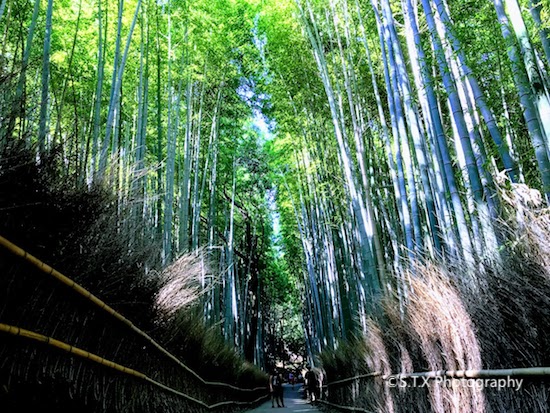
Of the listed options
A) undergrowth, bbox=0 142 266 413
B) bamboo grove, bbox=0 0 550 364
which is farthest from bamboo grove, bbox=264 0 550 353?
undergrowth, bbox=0 142 266 413

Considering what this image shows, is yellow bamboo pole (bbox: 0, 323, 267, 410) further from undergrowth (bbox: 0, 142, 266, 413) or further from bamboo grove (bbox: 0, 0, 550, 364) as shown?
bamboo grove (bbox: 0, 0, 550, 364)

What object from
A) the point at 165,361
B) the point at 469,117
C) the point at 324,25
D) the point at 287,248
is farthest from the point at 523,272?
the point at 287,248

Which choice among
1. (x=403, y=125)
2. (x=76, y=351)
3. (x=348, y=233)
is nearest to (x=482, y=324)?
(x=76, y=351)

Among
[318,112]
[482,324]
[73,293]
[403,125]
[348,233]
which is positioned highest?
[318,112]

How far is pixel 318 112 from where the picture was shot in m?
7.65

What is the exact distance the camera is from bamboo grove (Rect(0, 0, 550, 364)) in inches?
96.0

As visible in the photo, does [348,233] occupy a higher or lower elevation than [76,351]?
higher

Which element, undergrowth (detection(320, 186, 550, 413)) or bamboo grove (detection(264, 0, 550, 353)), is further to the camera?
bamboo grove (detection(264, 0, 550, 353))

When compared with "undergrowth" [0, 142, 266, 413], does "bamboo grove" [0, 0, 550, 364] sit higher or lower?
higher

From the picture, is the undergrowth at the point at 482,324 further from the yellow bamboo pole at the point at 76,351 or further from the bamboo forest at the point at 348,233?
the yellow bamboo pole at the point at 76,351

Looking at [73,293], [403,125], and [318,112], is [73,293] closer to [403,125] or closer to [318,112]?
[403,125]

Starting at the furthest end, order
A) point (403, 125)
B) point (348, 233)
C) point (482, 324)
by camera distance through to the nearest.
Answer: point (348, 233), point (403, 125), point (482, 324)

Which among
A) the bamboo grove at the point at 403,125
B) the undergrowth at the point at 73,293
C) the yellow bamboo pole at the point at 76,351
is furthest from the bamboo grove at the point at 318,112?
the yellow bamboo pole at the point at 76,351

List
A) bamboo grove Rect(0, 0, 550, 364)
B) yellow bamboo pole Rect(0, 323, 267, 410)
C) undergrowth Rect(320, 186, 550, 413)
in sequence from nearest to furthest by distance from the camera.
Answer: yellow bamboo pole Rect(0, 323, 267, 410)
undergrowth Rect(320, 186, 550, 413)
bamboo grove Rect(0, 0, 550, 364)
